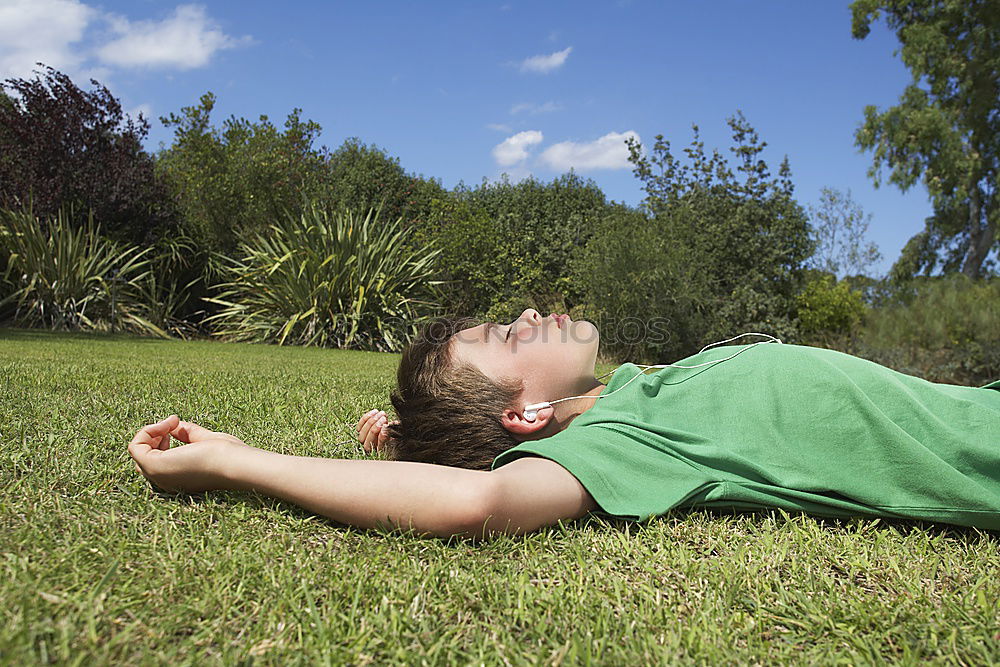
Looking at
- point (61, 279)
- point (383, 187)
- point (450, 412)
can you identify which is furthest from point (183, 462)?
point (383, 187)

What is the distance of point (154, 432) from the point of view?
187 centimetres

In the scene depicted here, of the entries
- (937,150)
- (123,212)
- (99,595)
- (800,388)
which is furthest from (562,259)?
(99,595)

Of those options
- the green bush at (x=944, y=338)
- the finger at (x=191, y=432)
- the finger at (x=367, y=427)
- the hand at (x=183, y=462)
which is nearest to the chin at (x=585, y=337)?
the finger at (x=367, y=427)

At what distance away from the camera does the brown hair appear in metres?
2.05

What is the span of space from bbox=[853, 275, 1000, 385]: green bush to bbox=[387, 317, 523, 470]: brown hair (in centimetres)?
1076

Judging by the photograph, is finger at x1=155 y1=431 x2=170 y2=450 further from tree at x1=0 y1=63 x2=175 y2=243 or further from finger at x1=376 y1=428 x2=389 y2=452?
tree at x1=0 y1=63 x2=175 y2=243

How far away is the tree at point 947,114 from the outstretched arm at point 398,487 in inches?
691

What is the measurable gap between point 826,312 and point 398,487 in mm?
12494

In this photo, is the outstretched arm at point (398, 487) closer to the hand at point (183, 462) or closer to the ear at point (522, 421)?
the hand at point (183, 462)

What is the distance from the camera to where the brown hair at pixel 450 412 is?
205cm

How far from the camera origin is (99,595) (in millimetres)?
1198

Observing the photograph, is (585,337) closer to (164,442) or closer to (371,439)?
(371,439)

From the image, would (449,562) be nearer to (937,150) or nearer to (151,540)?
(151,540)

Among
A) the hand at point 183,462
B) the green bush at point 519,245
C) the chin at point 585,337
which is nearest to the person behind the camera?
the hand at point 183,462
